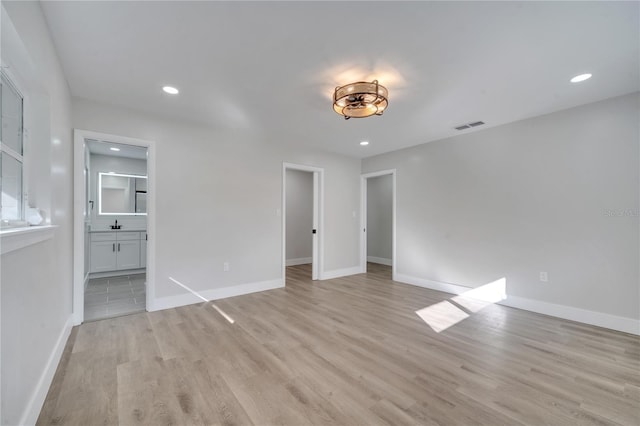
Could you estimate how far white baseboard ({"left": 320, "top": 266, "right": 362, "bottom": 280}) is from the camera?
5.38 m

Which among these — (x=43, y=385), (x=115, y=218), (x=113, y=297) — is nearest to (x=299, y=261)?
(x=113, y=297)

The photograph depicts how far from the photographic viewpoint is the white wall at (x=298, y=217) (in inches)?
276

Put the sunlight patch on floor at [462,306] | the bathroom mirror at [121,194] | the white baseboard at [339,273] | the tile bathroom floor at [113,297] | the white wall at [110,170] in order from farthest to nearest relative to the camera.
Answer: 1. the bathroom mirror at [121,194]
2. the white wall at [110,170]
3. the white baseboard at [339,273]
4. the tile bathroom floor at [113,297]
5. the sunlight patch on floor at [462,306]

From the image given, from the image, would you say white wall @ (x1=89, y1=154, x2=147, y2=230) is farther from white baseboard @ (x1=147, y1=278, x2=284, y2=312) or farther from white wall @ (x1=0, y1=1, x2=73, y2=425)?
white wall @ (x1=0, y1=1, x2=73, y2=425)

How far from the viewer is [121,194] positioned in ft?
19.3

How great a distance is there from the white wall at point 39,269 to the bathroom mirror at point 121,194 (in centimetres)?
337

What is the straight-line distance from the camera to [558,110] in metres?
3.39

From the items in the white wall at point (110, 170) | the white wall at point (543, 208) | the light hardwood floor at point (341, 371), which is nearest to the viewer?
the light hardwood floor at point (341, 371)

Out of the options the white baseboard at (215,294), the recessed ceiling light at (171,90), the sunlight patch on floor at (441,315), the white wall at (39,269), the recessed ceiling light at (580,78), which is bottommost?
the sunlight patch on floor at (441,315)

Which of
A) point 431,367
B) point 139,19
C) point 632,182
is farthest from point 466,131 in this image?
point 139,19

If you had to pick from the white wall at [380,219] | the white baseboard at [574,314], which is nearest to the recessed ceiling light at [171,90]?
the white baseboard at [574,314]

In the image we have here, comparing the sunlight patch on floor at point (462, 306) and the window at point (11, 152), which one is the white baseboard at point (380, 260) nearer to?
the sunlight patch on floor at point (462, 306)

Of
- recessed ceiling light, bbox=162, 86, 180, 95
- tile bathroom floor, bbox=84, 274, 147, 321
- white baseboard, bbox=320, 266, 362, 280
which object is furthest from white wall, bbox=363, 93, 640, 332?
tile bathroom floor, bbox=84, 274, 147, 321

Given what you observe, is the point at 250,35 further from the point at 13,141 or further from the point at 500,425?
the point at 500,425
